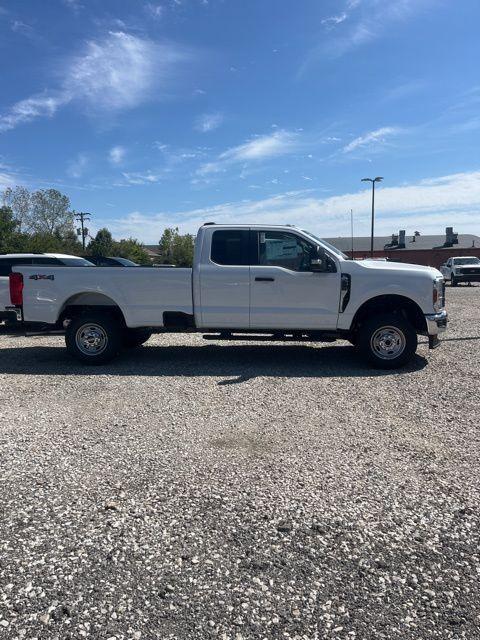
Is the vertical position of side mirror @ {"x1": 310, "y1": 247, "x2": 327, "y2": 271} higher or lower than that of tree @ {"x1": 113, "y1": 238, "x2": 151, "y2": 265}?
lower

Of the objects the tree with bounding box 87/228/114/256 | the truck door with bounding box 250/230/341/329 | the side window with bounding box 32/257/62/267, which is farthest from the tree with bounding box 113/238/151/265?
the truck door with bounding box 250/230/341/329

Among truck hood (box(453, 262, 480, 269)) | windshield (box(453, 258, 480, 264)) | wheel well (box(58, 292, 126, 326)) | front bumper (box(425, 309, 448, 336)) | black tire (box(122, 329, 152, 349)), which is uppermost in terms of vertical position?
windshield (box(453, 258, 480, 264))

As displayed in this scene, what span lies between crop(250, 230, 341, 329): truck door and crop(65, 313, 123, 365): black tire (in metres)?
2.26

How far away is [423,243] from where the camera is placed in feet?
227

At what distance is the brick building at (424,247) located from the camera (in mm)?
62688

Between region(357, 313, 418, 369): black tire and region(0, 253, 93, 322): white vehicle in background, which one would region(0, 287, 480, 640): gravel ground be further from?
region(0, 253, 93, 322): white vehicle in background

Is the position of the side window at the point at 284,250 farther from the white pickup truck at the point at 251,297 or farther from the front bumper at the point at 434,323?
the front bumper at the point at 434,323

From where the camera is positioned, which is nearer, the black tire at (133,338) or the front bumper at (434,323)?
the front bumper at (434,323)

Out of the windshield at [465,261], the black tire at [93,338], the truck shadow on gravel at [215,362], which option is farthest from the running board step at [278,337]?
the windshield at [465,261]

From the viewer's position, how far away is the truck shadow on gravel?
277 inches

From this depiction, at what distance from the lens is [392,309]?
7.39 m

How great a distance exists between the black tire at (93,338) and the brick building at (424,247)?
53.4 meters

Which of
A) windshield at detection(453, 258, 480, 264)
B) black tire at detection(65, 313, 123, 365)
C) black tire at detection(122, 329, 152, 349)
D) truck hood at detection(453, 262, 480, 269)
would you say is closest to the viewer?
black tire at detection(65, 313, 123, 365)

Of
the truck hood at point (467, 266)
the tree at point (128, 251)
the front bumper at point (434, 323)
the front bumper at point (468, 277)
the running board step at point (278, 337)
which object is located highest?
the tree at point (128, 251)
